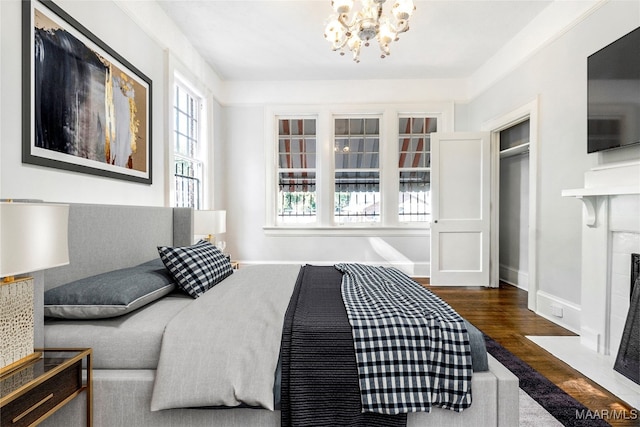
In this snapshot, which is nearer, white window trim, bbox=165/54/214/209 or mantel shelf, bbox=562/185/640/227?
mantel shelf, bbox=562/185/640/227

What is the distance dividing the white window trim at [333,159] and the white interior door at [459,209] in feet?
1.45

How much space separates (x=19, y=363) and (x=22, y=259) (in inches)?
17.0

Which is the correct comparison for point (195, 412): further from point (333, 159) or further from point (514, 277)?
point (514, 277)

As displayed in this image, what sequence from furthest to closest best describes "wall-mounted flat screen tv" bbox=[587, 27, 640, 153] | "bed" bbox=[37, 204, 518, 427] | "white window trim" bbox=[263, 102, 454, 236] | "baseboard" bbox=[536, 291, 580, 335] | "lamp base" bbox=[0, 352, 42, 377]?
1. "white window trim" bbox=[263, 102, 454, 236]
2. "baseboard" bbox=[536, 291, 580, 335]
3. "wall-mounted flat screen tv" bbox=[587, 27, 640, 153]
4. "bed" bbox=[37, 204, 518, 427]
5. "lamp base" bbox=[0, 352, 42, 377]

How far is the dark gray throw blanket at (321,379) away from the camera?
123cm

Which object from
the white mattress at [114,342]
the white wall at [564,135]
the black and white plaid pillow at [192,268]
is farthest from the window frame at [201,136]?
the white wall at [564,135]

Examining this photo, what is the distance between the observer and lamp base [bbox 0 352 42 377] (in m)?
1.04

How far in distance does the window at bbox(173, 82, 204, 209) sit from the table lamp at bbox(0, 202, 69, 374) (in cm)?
225

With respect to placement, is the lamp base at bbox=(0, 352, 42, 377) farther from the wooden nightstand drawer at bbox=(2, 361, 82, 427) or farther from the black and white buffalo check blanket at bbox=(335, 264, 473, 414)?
the black and white buffalo check blanket at bbox=(335, 264, 473, 414)

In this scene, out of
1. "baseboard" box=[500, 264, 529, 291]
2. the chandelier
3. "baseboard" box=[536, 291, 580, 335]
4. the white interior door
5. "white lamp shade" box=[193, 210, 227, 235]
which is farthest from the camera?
the white interior door

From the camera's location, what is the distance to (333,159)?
4773 millimetres

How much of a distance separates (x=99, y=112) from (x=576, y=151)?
373 cm

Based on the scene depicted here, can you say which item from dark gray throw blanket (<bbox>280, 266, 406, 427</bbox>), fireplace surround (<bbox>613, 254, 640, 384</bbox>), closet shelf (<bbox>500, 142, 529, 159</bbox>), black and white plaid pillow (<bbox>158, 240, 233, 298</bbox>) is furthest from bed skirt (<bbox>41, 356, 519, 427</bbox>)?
closet shelf (<bbox>500, 142, 529, 159</bbox>)

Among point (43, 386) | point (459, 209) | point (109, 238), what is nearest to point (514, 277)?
point (459, 209)
